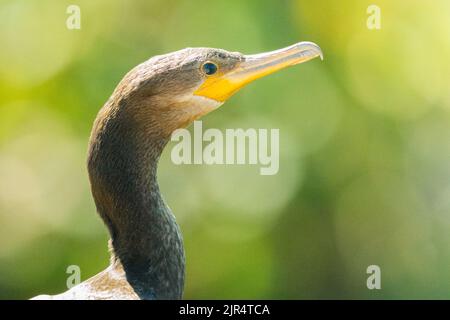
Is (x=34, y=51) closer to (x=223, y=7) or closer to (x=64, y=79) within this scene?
(x=64, y=79)

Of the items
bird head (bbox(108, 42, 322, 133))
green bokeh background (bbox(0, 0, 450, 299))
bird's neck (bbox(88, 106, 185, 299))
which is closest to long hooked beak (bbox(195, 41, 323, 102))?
bird head (bbox(108, 42, 322, 133))

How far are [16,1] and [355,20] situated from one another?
8.64 ft

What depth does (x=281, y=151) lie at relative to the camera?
25.5 ft

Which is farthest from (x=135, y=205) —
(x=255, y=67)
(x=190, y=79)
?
(x=255, y=67)

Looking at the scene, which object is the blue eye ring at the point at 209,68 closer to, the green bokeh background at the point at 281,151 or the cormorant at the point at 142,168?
the cormorant at the point at 142,168

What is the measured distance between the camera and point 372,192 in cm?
804

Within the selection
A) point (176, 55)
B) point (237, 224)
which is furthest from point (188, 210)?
point (176, 55)

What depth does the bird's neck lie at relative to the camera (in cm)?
461

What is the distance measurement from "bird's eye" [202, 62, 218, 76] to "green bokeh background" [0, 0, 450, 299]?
2.65 metres

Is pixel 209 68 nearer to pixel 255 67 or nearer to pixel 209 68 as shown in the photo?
pixel 209 68

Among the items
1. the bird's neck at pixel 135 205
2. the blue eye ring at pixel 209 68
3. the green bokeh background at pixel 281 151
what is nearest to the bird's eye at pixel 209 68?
the blue eye ring at pixel 209 68

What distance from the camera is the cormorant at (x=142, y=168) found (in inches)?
181

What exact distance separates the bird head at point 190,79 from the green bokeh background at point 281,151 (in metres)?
2.58

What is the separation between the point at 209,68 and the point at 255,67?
9.7 inches
